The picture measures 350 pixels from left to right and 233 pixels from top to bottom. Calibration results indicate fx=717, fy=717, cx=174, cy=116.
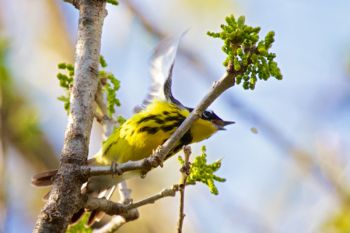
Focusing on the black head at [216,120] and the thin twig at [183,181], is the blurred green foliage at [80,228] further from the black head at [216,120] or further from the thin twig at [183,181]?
the black head at [216,120]

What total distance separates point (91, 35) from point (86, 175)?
1.74ft

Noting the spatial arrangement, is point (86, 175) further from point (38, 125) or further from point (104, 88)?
point (38, 125)

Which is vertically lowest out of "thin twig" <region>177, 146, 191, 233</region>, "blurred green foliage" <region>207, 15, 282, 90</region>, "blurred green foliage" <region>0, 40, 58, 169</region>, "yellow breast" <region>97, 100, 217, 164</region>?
"thin twig" <region>177, 146, 191, 233</region>

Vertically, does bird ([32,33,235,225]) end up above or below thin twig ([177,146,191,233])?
above

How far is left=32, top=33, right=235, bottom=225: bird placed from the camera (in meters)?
3.28

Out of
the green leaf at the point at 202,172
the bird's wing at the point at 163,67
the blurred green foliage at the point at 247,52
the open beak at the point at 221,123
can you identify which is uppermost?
the bird's wing at the point at 163,67

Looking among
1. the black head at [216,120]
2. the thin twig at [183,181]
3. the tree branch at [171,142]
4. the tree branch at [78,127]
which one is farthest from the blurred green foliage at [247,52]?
the black head at [216,120]

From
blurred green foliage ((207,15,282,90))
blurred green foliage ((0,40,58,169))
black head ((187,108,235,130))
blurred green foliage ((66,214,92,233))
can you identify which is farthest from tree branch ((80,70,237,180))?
black head ((187,108,235,130))

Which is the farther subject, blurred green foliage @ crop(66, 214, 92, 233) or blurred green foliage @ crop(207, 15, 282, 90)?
blurred green foliage @ crop(66, 214, 92, 233)

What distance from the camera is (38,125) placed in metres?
4.23

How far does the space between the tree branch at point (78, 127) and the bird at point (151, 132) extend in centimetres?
69

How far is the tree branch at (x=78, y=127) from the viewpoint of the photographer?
227 cm

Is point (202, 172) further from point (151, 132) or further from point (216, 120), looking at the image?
point (216, 120)

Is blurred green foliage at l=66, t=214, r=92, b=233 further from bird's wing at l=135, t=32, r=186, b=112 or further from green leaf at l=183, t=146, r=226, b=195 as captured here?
bird's wing at l=135, t=32, r=186, b=112
